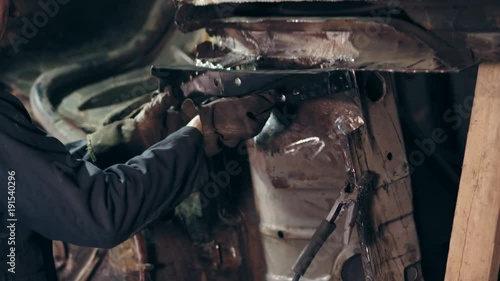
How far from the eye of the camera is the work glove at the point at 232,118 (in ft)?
5.85

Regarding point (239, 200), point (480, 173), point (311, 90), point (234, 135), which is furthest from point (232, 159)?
point (480, 173)

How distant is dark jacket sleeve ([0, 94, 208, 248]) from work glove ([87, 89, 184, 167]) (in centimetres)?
38

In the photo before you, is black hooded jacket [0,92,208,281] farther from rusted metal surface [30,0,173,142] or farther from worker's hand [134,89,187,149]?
rusted metal surface [30,0,173,142]

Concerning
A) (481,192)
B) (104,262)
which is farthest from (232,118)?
(104,262)

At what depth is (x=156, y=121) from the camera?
2164 mm

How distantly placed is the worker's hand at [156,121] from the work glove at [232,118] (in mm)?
215

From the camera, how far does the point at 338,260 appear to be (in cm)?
198

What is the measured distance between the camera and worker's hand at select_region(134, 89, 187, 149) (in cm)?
213

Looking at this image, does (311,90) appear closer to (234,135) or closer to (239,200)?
(234,135)

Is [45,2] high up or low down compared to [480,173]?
up

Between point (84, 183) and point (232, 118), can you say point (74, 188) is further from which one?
point (232, 118)

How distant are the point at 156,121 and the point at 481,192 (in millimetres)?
993

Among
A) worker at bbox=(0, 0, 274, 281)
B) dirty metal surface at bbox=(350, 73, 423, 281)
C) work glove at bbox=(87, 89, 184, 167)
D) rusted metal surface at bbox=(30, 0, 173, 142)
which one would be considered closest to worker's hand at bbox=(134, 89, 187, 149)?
work glove at bbox=(87, 89, 184, 167)

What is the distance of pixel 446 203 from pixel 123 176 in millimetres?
1120
